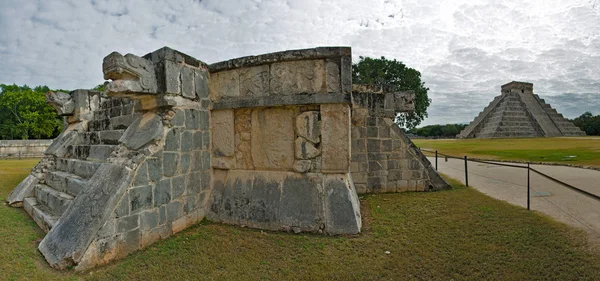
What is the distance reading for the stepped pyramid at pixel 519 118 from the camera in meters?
30.1

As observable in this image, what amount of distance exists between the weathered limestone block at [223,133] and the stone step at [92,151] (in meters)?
1.62

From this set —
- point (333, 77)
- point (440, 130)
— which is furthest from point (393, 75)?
point (440, 130)

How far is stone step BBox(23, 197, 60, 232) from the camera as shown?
163 inches

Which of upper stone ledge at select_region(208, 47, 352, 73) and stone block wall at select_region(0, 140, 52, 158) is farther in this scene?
stone block wall at select_region(0, 140, 52, 158)

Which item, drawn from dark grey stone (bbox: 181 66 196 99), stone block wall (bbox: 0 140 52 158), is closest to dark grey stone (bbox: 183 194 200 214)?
dark grey stone (bbox: 181 66 196 99)

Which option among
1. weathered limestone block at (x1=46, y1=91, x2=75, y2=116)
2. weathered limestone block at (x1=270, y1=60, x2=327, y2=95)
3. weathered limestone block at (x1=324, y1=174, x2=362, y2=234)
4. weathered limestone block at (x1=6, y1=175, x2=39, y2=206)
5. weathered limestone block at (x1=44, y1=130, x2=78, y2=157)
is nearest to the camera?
weathered limestone block at (x1=324, y1=174, x2=362, y2=234)

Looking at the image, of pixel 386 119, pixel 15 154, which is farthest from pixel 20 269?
pixel 15 154

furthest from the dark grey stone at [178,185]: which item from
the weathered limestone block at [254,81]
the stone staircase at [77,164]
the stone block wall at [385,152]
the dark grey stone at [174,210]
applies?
the stone block wall at [385,152]

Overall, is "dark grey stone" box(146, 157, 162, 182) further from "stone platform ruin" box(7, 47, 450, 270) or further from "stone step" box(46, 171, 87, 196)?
"stone step" box(46, 171, 87, 196)

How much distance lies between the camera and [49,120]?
1153 inches

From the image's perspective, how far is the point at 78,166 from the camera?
513 cm

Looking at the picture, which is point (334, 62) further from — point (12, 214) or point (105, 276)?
point (12, 214)

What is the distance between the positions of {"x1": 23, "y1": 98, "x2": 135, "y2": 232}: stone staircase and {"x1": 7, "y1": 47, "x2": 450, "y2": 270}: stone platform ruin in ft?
0.19

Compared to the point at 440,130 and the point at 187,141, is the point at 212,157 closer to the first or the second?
the point at 187,141
